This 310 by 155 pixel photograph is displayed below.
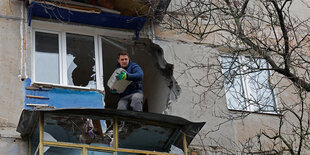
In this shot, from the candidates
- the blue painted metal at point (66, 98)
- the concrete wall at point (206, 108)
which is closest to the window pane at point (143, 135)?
the concrete wall at point (206, 108)

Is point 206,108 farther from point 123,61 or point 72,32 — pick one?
point 72,32

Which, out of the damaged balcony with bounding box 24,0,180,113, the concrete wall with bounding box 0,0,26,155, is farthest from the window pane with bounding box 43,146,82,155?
the damaged balcony with bounding box 24,0,180,113

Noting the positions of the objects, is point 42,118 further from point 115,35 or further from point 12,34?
point 115,35

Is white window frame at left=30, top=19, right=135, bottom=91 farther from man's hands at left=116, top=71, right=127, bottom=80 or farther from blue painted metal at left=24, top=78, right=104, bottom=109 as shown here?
man's hands at left=116, top=71, right=127, bottom=80

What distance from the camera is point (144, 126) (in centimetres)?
922

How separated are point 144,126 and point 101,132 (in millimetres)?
728

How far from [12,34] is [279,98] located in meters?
5.54

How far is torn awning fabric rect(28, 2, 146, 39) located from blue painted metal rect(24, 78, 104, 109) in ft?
4.50

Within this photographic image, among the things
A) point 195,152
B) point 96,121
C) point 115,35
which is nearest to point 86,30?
point 115,35

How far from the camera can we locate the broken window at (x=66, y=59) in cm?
1014

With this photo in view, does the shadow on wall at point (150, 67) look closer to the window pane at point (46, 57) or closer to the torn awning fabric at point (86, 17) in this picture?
the torn awning fabric at point (86, 17)

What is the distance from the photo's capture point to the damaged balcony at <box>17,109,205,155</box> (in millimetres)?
8617

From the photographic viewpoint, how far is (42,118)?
8727 mm

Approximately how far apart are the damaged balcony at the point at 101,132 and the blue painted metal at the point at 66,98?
0.79m
